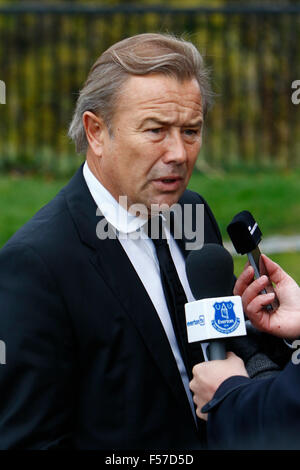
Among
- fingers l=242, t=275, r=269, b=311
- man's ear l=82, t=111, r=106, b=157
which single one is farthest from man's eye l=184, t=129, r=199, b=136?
fingers l=242, t=275, r=269, b=311

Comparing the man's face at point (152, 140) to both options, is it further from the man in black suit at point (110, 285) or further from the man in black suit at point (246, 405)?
the man in black suit at point (246, 405)

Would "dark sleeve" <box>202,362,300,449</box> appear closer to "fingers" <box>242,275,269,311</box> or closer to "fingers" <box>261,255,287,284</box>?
"fingers" <box>242,275,269,311</box>

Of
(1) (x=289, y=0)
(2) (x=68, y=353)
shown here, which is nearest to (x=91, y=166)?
(2) (x=68, y=353)

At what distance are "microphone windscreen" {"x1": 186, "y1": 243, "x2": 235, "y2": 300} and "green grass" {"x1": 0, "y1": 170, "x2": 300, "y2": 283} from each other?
165 inches

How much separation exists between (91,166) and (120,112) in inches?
9.5

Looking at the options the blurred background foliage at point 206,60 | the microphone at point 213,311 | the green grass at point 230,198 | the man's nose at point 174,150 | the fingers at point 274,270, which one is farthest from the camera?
the blurred background foliage at point 206,60

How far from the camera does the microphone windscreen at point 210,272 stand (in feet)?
8.54

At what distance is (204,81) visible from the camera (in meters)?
3.00

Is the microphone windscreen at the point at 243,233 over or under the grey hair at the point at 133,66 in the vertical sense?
under

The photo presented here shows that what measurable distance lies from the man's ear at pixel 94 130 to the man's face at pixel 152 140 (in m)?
0.02

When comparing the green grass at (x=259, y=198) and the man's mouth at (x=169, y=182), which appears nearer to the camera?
the man's mouth at (x=169, y=182)

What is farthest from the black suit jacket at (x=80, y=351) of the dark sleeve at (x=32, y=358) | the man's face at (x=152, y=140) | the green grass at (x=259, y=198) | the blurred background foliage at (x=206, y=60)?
the blurred background foliage at (x=206, y=60)

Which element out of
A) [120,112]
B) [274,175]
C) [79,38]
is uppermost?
[79,38]

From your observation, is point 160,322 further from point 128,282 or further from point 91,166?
point 91,166
